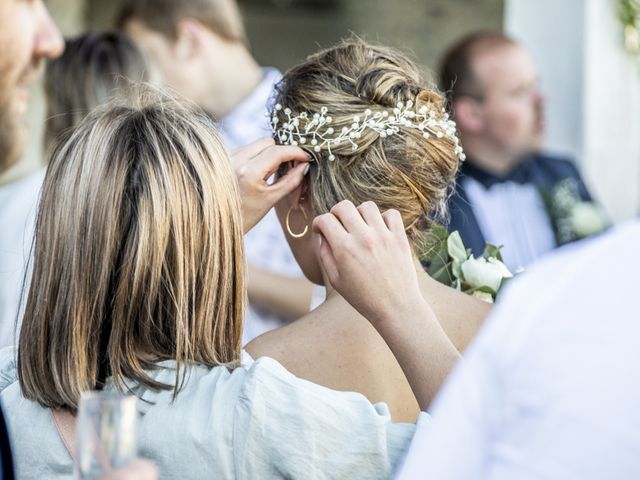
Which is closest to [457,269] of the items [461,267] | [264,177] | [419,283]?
[461,267]

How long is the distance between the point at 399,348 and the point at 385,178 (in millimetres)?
515

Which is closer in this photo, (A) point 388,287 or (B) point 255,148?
(A) point 388,287

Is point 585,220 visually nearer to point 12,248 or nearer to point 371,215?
point 12,248

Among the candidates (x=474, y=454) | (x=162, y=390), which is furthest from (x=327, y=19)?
(x=474, y=454)

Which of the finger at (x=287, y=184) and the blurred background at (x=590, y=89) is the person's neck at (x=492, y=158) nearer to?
the blurred background at (x=590, y=89)

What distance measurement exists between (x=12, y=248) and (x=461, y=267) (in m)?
1.51

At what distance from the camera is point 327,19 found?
10.6 metres

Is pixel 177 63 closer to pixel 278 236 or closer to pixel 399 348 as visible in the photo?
pixel 278 236

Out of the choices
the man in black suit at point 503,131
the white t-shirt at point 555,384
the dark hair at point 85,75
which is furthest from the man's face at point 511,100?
the white t-shirt at point 555,384

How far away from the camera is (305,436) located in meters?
1.89

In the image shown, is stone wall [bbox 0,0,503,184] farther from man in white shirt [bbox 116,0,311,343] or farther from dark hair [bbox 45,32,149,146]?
dark hair [bbox 45,32,149,146]

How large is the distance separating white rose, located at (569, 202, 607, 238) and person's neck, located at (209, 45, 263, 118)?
67.7 inches

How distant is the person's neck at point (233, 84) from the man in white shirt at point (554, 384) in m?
3.40

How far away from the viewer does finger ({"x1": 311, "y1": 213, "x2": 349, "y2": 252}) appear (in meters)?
2.11
